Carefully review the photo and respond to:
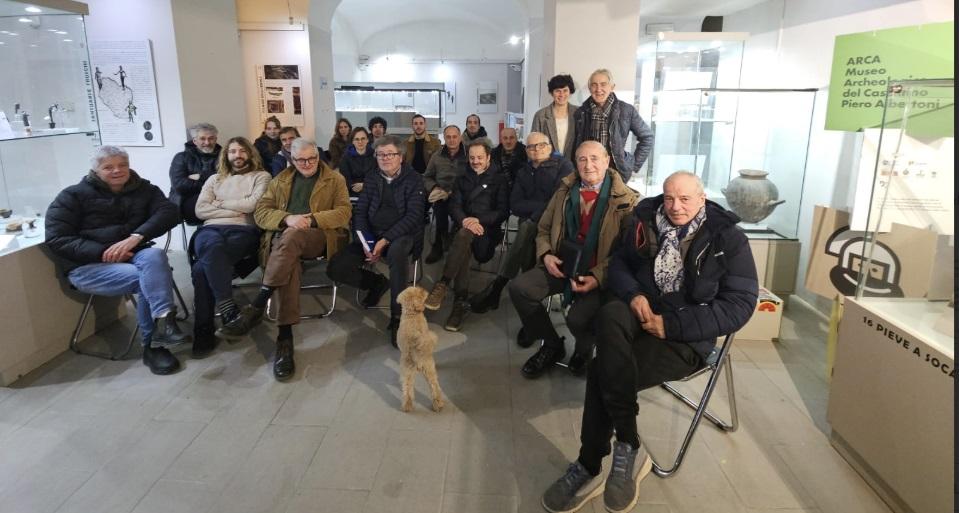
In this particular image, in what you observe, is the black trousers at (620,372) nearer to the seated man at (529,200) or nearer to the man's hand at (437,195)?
the seated man at (529,200)

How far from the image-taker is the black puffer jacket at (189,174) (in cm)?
448

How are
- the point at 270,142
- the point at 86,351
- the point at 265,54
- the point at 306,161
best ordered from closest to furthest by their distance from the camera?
the point at 86,351
the point at 306,161
the point at 270,142
the point at 265,54

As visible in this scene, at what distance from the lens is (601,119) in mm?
4262

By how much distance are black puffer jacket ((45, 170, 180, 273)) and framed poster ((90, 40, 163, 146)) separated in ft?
7.39

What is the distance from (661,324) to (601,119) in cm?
236

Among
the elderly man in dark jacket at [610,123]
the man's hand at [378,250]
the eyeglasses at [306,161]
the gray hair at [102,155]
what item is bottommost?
the man's hand at [378,250]

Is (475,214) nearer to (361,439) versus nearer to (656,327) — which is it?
(361,439)

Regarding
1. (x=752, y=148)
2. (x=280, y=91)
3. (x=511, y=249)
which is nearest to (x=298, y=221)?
(x=511, y=249)

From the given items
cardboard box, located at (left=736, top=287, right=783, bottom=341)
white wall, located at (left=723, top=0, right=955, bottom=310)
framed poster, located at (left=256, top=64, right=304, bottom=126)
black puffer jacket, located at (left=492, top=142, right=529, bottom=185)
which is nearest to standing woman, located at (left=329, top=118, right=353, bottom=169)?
framed poster, located at (left=256, top=64, right=304, bottom=126)

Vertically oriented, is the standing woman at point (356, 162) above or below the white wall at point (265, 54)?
below

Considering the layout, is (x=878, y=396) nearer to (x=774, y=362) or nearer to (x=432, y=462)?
(x=774, y=362)

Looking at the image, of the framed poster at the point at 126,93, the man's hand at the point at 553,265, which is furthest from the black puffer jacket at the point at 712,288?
the framed poster at the point at 126,93

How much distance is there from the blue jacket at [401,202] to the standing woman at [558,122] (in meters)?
1.17

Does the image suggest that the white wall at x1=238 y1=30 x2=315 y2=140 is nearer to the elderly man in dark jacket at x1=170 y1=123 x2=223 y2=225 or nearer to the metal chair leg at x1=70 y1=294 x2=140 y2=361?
the elderly man in dark jacket at x1=170 y1=123 x2=223 y2=225
